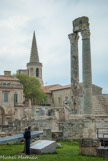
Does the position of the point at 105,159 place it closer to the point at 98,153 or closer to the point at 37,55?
A: the point at 98,153

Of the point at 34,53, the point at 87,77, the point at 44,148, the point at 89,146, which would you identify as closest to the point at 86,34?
the point at 87,77

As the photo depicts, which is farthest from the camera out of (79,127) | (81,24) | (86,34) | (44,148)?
(81,24)

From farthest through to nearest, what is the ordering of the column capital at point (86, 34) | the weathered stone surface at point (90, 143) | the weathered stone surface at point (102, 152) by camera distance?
the column capital at point (86, 34)
the weathered stone surface at point (90, 143)
the weathered stone surface at point (102, 152)

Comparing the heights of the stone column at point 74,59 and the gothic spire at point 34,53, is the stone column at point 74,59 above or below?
below

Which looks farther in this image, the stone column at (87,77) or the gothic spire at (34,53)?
the gothic spire at (34,53)

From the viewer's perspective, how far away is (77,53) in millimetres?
23234

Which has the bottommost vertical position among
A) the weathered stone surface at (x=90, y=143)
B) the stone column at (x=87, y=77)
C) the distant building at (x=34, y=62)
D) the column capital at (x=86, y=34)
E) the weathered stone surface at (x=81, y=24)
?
the weathered stone surface at (x=90, y=143)

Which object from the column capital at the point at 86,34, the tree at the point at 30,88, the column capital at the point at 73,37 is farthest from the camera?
the tree at the point at 30,88

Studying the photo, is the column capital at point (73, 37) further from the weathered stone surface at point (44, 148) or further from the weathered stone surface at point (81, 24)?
the weathered stone surface at point (44, 148)

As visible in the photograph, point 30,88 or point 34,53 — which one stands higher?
point 34,53

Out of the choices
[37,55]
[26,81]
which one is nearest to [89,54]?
[26,81]

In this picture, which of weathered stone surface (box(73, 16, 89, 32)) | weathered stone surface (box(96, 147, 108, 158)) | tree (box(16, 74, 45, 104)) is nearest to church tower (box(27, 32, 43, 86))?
tree (box(16, 74, 45, 104))

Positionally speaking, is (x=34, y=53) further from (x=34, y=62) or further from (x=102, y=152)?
(x=102, y=152)

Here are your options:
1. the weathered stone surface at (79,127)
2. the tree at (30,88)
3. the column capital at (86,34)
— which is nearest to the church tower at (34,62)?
the tree at (30,88)
